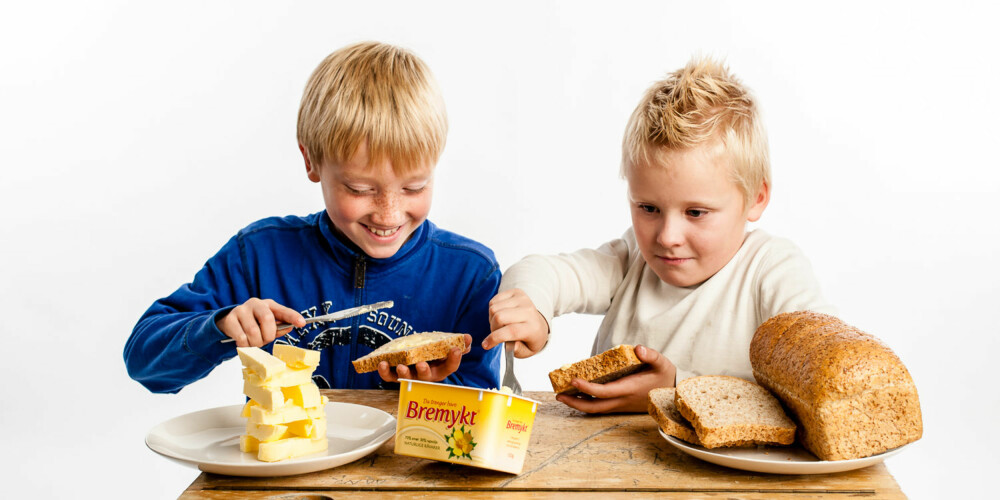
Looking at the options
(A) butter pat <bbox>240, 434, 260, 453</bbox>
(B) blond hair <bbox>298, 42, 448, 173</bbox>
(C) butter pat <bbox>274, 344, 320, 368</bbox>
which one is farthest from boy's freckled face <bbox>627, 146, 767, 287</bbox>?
(A) butter pat <bbox>240, 434, 260, 453</bbox>

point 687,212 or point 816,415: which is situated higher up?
point 687,212

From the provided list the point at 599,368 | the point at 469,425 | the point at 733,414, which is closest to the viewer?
the point at 469,425

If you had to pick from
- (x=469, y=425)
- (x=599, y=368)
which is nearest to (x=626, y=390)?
(x=599, y=368)

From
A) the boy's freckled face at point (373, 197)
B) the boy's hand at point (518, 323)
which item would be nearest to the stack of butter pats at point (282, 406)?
the boy's hand at point (518, 323)

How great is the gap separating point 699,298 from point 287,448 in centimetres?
108

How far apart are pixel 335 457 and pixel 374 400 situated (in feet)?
1.73

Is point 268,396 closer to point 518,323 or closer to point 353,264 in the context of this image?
point 518,323

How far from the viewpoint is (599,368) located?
5.55 ft

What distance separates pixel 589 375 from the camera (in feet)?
5.60

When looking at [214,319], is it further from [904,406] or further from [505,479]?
[904,406]

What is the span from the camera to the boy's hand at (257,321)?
1.74m

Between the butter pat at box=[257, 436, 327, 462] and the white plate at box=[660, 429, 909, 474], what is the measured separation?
1.97ft

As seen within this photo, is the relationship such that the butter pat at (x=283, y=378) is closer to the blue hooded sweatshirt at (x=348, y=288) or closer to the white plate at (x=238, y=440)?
the white plate at (x=238, y=440)

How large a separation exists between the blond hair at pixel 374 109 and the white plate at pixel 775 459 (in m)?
Result: 0.97
